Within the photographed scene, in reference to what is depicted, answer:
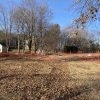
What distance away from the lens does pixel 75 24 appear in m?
6.71

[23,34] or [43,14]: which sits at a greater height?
[43,14]

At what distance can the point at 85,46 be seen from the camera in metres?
81.9

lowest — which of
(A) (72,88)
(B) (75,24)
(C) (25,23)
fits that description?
(A) (72,88)

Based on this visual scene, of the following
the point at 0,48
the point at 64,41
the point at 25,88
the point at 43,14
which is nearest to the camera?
the point at 25,88

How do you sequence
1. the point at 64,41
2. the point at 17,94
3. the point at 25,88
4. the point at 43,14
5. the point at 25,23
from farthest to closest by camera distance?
the point at 64,41 → the point at 25,23 → the point at 43,14 → the point at 25,88 → the point at 17,94

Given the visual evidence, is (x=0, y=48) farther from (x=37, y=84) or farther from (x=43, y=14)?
(x=37, y=84)

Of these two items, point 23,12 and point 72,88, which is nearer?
point 72,88

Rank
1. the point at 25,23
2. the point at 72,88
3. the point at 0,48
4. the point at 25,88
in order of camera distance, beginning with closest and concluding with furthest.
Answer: the point at 25,88
the point at 72,88
the point at 25,23
the point at 0,48

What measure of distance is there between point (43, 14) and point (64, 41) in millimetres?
33199

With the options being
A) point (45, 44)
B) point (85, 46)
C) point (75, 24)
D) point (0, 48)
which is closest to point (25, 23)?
point (45, 44)

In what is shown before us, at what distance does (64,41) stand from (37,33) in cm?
2950

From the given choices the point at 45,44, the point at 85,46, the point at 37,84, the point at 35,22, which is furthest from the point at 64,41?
the point at 37,84

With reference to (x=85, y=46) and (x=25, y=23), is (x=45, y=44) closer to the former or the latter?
(x=25, y=23)

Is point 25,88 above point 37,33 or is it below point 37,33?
below
